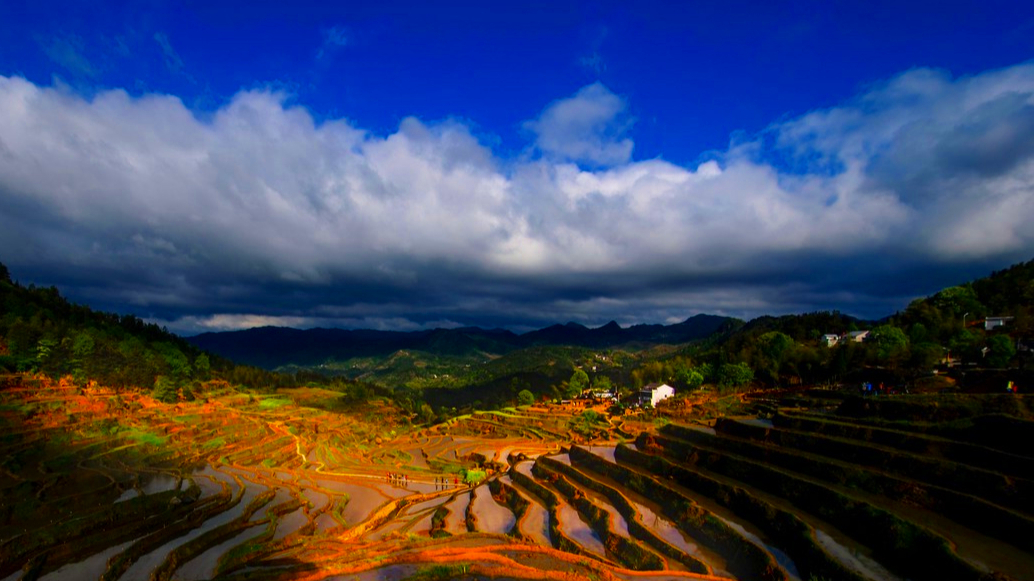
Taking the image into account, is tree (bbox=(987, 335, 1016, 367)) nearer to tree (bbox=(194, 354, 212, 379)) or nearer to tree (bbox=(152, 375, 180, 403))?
tree (bbox=(152, 375, 180, 403))

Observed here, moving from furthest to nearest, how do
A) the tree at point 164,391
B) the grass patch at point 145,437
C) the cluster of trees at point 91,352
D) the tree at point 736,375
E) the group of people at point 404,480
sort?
the tree at point 736,375
the tree at point 164,391
the cluster of trees at point 91,352
the grass patch at point 145,437
the group of people at point 404,480

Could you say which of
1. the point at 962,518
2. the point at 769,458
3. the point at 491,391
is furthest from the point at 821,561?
the point at 491,391

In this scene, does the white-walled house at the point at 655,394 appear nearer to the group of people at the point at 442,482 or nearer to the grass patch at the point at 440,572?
the group of people at the point at 442,482

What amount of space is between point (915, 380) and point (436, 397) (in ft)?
443

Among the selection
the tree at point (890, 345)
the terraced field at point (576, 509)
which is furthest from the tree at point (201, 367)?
the tree at point (890, 345)

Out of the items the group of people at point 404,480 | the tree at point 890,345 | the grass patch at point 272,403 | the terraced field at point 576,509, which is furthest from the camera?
the grass patch at point 272,403

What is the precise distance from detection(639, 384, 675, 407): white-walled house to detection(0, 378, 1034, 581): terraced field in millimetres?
33885

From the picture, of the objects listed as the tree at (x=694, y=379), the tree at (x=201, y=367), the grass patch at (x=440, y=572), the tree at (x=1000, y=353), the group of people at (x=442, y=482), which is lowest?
the group of people at (x=442, y=482)

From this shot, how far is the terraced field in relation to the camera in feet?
58.7

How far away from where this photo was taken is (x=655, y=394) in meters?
82.4

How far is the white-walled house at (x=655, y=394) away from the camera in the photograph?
3214 inches

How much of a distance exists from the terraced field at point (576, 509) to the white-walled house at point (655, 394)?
33.9 m

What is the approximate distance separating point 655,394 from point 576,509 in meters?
57.5

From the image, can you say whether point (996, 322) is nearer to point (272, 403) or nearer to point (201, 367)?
point (272, 403)
